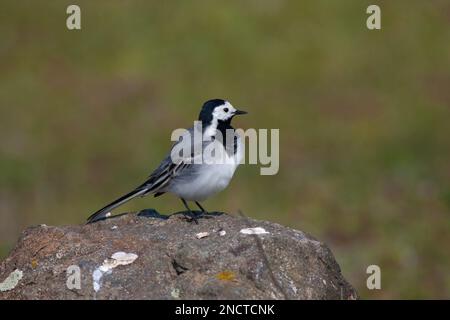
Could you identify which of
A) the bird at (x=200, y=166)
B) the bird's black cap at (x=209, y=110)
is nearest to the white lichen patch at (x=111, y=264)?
the bird at (x=200, y=166)

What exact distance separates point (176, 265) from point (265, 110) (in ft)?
50.8

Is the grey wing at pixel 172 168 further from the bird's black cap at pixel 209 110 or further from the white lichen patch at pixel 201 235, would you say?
the white lichen patch at pixel 201 235

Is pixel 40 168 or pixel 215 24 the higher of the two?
pixel 215 24

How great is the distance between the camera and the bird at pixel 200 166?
32.7 feet

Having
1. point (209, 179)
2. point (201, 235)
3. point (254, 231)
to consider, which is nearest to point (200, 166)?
point (209, 179)

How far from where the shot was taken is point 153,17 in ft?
88.2

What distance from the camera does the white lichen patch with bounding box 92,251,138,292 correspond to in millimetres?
8133

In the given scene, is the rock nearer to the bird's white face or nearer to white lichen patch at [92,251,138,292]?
white lichen patch at [92,251,138,292]

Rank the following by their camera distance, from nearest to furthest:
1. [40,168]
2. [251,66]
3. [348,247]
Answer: [348,247], [40,168], [251,66]

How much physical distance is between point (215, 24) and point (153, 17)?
171cm

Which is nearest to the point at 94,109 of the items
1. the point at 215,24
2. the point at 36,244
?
the point at 215,24

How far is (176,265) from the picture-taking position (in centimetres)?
816

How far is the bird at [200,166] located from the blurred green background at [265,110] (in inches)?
232

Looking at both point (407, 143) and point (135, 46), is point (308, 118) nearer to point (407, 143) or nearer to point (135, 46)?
point (407, 143)
